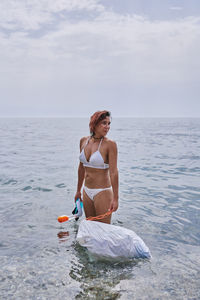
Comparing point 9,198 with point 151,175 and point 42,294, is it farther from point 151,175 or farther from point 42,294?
point 151,175

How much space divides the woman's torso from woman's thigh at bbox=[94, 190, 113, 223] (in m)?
0.12

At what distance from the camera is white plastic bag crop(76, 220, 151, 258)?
4137 mm

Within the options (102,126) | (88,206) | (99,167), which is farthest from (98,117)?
(88,206)

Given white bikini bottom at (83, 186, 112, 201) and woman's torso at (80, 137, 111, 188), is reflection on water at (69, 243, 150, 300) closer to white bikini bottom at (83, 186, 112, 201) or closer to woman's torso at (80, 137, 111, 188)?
white bikini bottom at (83, 186, 112, 201)

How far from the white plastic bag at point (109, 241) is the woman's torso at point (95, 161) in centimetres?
62

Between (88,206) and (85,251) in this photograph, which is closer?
(88,206)

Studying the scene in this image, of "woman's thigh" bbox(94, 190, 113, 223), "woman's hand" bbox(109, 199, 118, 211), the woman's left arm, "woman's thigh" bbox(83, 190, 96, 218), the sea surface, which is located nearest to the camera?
the sea surface

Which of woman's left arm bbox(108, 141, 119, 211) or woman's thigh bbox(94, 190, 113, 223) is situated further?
woman's thigh bbox(94, 190, 113, 223)

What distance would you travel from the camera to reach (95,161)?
4.25m

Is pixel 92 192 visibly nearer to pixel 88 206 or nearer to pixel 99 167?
pixel 88 206

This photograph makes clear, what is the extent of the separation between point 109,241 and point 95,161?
1.14 metres

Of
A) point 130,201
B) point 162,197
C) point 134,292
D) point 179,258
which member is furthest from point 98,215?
point 162,197

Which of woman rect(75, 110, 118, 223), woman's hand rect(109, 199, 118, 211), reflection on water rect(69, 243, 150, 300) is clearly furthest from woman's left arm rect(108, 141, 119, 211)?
reflection on water rect(69, 243, 150, 300)

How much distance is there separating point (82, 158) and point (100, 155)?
13.8 inches
